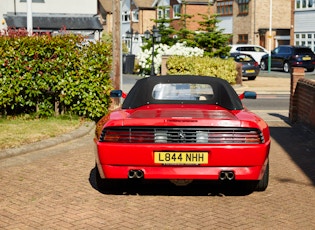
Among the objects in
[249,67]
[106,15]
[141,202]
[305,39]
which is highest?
[106,15]

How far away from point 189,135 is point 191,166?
0.33m

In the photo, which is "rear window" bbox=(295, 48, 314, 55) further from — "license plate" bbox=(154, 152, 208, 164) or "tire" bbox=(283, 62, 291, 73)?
"license plate" bbox=(154, 152, 208, 164)

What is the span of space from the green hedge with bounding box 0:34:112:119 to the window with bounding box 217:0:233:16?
51739 millimetres

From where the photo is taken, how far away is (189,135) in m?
7.05

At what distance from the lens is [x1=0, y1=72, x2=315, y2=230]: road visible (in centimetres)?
639

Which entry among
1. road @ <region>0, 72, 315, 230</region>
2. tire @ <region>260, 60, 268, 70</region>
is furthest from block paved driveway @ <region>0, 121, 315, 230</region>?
tire @ <region>260, 60, 268, 70</region>

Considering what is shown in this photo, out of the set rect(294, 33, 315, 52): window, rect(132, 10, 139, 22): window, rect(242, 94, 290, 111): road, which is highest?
rect(132, 10, 139, 22): window

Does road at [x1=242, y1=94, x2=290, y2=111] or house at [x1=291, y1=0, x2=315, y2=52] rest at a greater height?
house at [x1=291, y1=0, x2=315, y2=52]

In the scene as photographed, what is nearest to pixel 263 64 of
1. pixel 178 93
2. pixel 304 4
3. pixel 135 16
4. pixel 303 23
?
pixel 303 23

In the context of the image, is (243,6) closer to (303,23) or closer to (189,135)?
(303,23)

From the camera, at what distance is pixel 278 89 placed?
2745 centimetres

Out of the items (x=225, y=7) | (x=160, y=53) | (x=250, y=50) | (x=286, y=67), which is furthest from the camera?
(x=225, y=7)

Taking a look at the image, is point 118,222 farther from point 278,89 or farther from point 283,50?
point 283,50

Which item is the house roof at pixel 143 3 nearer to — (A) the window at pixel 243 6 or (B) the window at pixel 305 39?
(A) the window at pixel 243 6
